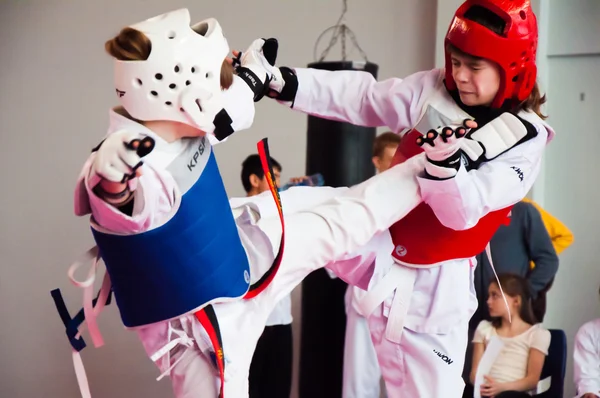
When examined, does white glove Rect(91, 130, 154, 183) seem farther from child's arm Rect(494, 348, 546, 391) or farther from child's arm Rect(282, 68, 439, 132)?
child's arm Rect(494, 348, 546, 391)

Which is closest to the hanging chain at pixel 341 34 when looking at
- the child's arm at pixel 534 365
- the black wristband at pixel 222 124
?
the child's arm at pixel 534 365

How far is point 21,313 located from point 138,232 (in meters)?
3.64

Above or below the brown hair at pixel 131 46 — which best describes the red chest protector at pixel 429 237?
below

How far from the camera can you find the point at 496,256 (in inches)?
168

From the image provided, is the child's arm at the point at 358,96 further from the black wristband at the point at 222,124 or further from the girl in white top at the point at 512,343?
the girl in white top at the point at 512,343

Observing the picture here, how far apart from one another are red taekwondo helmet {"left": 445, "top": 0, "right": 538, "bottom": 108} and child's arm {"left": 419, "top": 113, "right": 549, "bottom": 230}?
12 centimetres

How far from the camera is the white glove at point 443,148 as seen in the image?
2.06m

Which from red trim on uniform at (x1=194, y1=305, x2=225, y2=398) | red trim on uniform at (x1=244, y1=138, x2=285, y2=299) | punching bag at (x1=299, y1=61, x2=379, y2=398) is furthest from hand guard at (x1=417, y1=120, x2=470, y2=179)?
punching bag at (x1=299, y1=61, x2=379, y2=398)

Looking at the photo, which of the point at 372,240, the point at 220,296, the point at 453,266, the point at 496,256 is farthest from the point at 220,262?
the point at 496,256

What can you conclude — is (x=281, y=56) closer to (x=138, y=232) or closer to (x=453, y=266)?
(x=453, y=266)

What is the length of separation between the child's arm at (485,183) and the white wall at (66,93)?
2.80m

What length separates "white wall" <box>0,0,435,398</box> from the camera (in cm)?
514

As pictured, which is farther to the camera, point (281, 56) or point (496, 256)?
point (281, 56)

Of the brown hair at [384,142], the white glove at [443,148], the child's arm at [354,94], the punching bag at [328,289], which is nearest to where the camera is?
the white glove at [443,148]
